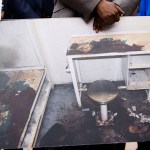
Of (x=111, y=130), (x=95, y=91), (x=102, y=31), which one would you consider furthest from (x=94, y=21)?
(x=111, y=130)

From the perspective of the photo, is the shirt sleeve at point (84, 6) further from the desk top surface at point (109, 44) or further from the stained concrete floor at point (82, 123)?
the stained concrete floor at point (82, 123)

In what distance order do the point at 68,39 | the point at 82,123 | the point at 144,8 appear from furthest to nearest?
the point at 144,8
the point at 68,39
the point at 82,123

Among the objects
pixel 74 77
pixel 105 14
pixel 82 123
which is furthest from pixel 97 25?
pixel 82 123

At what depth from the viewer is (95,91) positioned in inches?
22.6

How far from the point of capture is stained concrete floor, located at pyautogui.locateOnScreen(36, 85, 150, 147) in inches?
20.7

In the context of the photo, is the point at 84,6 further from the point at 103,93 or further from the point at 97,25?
the point at 103,93

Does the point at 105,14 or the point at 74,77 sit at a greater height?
the point at 105,14

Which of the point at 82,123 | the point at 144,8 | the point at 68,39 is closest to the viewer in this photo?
the point at 82,123

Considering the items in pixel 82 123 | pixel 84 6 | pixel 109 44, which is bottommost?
pixel 82 123

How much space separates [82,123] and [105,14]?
0.36 metres

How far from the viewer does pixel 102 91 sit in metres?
0.57

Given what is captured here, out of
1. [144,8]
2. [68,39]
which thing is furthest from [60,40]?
[144,8]

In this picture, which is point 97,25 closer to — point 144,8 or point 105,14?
point 105,14

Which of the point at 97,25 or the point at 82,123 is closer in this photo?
the point at 82,123
